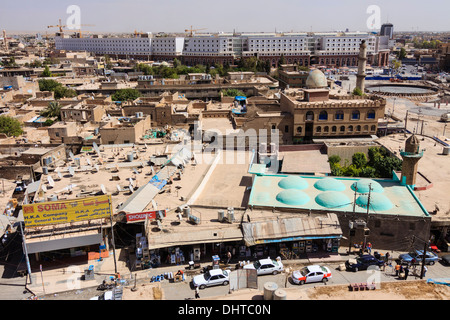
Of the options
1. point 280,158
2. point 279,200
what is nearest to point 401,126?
point 280,158

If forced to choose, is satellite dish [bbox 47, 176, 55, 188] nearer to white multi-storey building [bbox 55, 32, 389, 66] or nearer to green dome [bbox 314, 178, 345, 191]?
green dome [bbox 314, 178, 345, 191]

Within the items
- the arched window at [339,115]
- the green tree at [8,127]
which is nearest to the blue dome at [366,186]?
the arched window at [339,115]

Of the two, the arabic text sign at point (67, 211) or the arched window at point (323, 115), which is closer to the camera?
the arabic text sign at point (67, 211)

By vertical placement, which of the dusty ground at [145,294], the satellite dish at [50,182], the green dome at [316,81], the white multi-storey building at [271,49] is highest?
the white multi-storey building at [271,49]

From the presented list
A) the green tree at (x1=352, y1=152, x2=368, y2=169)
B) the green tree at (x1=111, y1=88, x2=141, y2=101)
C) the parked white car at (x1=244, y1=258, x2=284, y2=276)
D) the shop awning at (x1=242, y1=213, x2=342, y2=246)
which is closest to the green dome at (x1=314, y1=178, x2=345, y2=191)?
the shop awning at (x1=242, y1=213, x2=342, y2=246)

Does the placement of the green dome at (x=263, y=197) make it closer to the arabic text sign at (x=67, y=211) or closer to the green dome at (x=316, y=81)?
the arabic text sign at (x=67, y=211)

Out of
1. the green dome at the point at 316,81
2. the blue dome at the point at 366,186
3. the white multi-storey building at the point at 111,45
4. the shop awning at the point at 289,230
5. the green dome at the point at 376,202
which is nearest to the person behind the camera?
the shop awning at the point at 289,230

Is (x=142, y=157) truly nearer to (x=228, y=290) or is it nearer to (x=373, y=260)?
(x=228, y=290)

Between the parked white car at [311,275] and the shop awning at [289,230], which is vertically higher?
the shop awning at [289,230]
